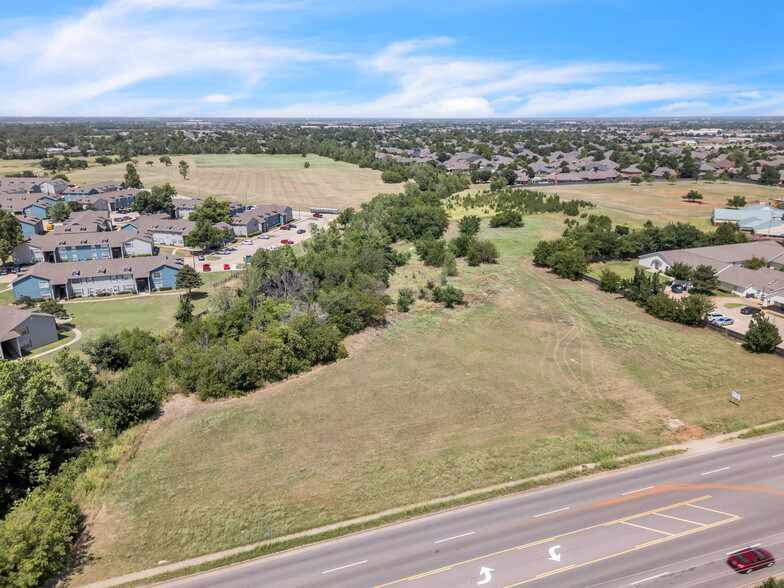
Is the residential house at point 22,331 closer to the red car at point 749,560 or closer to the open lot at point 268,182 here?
the red car at point 749,560

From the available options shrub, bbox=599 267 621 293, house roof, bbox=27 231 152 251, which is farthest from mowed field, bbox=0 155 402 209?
shrub, bbox=599 267 621 293

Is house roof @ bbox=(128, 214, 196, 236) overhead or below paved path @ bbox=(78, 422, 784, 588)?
overhead

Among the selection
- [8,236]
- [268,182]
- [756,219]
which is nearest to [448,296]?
[8,236]

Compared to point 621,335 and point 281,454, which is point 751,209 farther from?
point 281,454

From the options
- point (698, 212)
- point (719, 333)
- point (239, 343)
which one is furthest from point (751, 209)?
point (239, 343)

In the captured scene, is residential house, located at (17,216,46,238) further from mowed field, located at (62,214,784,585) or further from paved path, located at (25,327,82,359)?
mowed field, located at (62,214,784,585)

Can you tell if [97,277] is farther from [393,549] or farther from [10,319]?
[393,549]

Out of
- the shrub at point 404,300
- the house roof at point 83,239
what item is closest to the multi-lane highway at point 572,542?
the shrub at point 404,300
